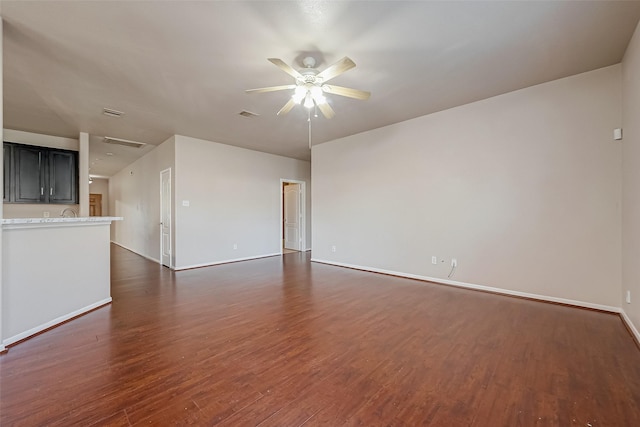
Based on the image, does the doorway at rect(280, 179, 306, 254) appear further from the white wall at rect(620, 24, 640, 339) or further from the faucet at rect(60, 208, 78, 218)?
the white wall at rect(620, 24, 640, 339)

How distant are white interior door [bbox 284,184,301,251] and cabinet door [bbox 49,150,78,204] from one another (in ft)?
16.2

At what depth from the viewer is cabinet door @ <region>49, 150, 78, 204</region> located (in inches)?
199

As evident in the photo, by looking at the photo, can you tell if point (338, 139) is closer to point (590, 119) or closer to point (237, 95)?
point (237, 95)

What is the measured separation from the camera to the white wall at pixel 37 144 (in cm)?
496

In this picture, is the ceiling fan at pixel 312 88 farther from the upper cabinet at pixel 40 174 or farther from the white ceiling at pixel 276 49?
the upper cabinet at pixel 40 174

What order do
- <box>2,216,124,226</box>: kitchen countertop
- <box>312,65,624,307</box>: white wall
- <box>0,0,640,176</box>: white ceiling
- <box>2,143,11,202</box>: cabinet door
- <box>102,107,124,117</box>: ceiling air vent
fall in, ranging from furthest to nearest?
<box>2,143,11,202</box>: cabinet door, <box>102,107,124,117</box>: ceiling air vent, <box>312,65,624,307</box>: white wall, <box>2,216,124,226</box>: kitchen countertop, <box>0,0,640,176</box>: white ceiling

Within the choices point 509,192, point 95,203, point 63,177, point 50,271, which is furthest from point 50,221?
point 95,203

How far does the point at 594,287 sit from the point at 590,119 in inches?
77.5

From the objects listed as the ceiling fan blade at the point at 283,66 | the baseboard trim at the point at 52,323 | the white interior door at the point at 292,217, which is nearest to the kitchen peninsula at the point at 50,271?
the baseboard trim at the point at 52,323

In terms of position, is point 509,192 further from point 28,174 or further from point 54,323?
point 28,174

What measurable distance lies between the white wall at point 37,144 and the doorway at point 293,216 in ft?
15.6

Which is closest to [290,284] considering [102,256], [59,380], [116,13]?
[102,256]

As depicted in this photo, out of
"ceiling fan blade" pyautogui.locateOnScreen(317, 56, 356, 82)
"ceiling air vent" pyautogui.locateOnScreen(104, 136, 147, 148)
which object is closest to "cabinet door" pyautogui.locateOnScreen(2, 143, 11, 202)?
"ceiling air vent" pyautogui.locateOnScreen(104, 136, 147, 148)

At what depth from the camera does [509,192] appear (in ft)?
12.1
